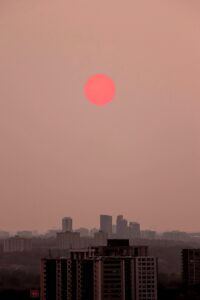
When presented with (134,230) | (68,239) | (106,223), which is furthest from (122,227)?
(68,239)

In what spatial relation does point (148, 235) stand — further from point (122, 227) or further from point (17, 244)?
point (17, 244)

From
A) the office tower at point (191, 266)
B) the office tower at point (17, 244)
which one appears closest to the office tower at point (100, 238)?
the office tower at point (17, 244)

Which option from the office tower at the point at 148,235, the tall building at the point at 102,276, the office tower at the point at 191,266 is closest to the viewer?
the tall building at the point at 102,276

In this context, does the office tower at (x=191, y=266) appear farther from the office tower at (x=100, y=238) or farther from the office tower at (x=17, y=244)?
the office tower at (x=17, y=244)

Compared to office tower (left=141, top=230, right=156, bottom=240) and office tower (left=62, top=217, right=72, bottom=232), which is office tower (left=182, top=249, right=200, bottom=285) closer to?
office tower (left=141, top=230, right=156, bottom=240)

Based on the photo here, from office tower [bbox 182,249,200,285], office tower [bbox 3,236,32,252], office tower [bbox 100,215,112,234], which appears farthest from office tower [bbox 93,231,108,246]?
office tower [bbox 182,249,200,285]

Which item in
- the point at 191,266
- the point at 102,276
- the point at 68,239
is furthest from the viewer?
the point at 68,239
